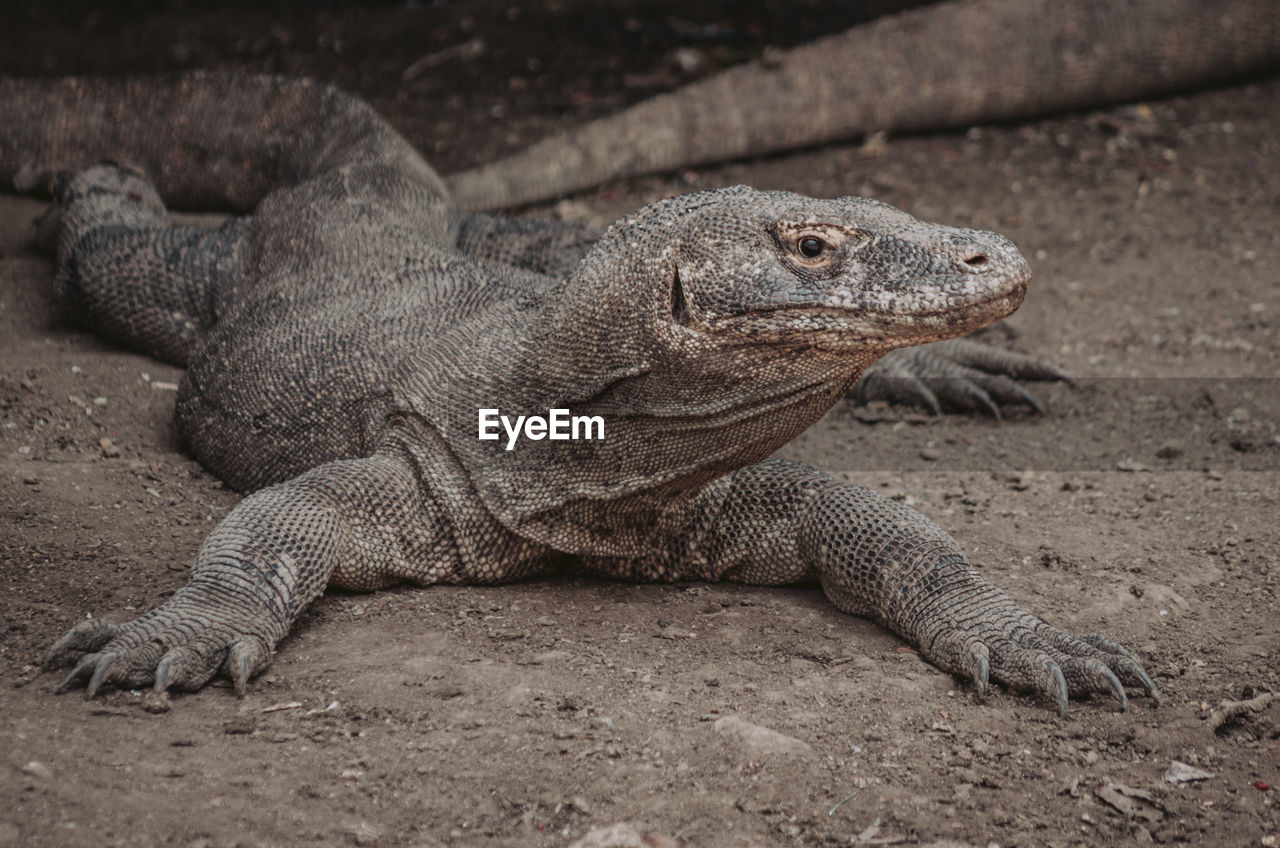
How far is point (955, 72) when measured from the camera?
25.8 ft

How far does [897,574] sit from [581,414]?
0.97 meters

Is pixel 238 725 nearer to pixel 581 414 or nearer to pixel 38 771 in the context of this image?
pixel 38 771

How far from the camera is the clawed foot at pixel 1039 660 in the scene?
3006 mm

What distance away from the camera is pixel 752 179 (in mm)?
7523

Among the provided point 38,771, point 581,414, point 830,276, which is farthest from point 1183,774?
point 38,771

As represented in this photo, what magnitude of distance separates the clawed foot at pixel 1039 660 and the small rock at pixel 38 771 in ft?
6.72

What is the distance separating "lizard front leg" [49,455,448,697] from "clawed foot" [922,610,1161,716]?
56.2 inches

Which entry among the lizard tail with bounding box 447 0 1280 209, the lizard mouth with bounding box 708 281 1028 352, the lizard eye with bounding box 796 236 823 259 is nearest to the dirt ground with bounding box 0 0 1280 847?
the lizard mouth with bounding box 708 281 1028 352

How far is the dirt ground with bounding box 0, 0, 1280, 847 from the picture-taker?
8.29 ft

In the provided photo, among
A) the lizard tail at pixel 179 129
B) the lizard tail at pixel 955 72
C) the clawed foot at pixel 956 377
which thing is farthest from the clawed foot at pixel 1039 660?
the lizard tail at pixel 955 72

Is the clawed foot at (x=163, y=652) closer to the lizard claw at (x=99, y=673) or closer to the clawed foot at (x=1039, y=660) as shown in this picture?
the lizard claw at (x=99, y=673)

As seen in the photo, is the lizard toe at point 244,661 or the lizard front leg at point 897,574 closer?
the lizard toe at point 244,661

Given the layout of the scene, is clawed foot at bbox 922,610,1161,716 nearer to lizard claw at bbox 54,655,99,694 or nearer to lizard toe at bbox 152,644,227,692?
lizard toe at bbox 152,644,227,692

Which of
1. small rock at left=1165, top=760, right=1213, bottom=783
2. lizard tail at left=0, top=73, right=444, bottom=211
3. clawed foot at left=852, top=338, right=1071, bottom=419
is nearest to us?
small rock at left=1165, top=760, right=1213, bottom=783
